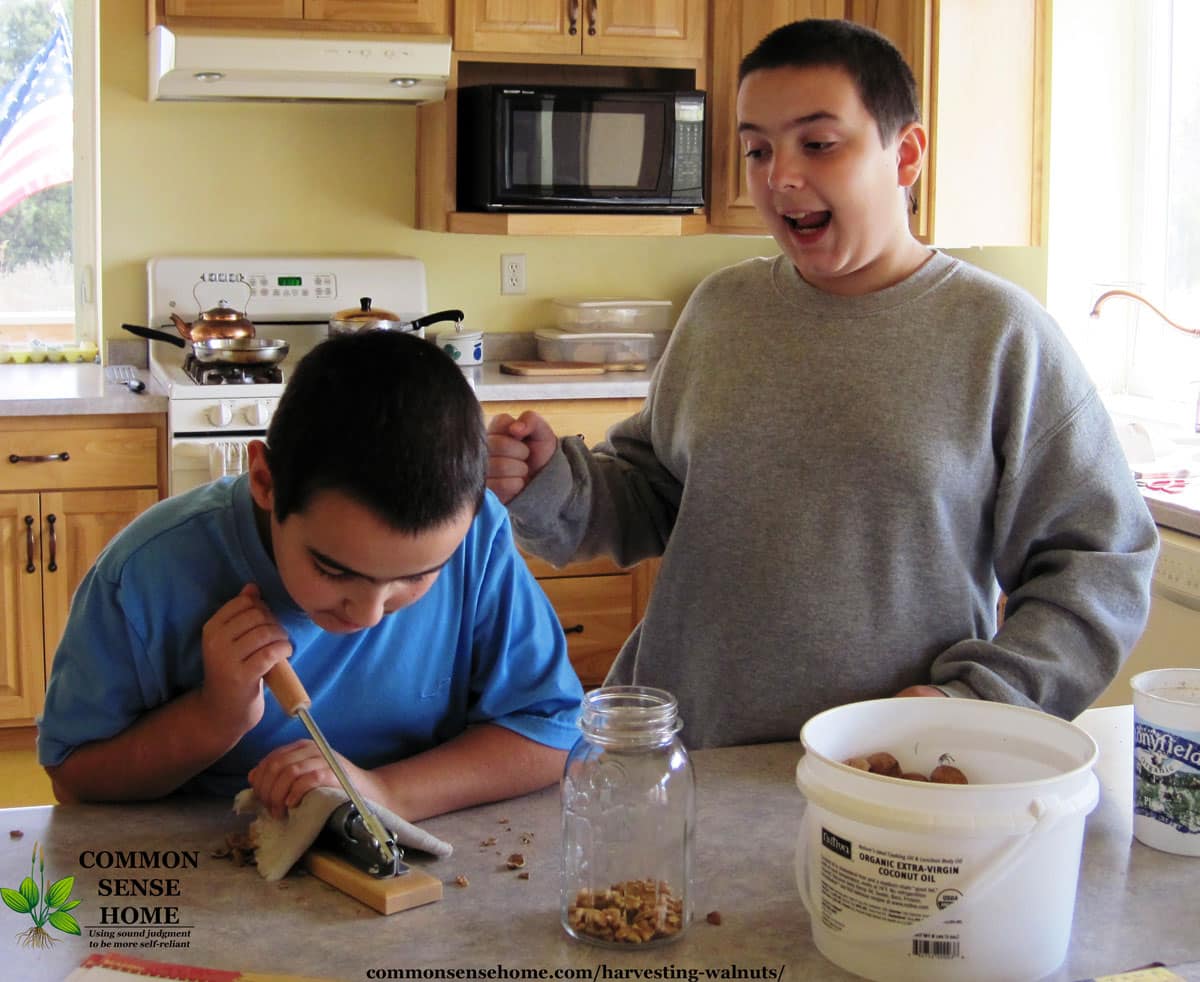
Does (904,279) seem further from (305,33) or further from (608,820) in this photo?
(305,33)

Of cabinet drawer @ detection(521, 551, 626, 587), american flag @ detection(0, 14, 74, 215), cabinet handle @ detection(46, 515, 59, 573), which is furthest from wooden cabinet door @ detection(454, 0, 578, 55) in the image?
cabinet handle @ detection(46, 515, 59, 573)

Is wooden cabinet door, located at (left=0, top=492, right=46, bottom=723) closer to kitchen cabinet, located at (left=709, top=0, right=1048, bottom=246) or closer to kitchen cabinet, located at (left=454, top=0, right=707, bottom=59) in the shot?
kitchen cabinet, located at (left=454, top=0, right=707, bottom=59)

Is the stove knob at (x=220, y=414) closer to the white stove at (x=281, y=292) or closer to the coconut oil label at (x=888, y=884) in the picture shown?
the white stove at (x=281, y=292)

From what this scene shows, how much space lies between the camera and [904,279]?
1578 millimetres

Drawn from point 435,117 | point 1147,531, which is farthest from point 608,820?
point 435,117

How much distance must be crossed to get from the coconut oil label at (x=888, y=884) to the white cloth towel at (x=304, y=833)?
1.06ft

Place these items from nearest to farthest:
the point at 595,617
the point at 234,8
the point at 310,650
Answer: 1. the point at 310,650
2. the point at 234,8
3. the point at 595,617

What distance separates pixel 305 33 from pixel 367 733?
2527mm

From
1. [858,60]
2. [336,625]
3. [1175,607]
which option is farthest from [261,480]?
[1175,607]

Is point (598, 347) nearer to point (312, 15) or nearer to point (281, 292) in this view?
point (281, 292)

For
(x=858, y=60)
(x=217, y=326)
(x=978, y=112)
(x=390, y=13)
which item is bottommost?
(x=217, y=326)

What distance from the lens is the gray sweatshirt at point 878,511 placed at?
57.2 inches

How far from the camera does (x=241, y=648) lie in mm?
1166

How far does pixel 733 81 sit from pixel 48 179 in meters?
1.84
